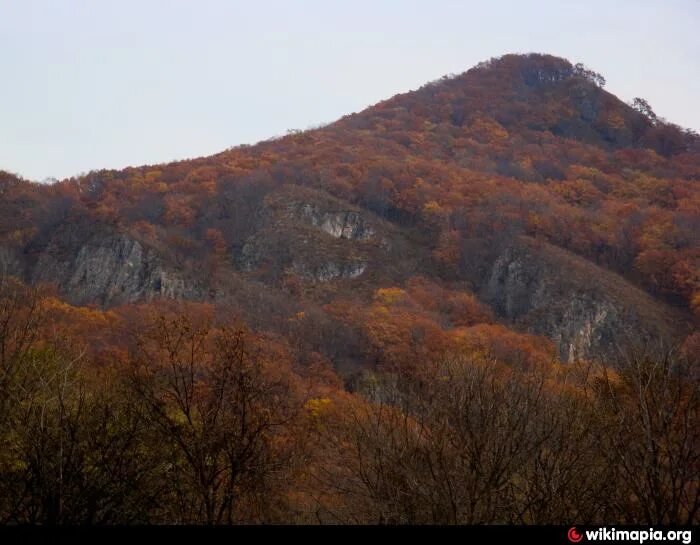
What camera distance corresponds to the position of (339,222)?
62.8 metres

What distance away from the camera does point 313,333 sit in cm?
4472

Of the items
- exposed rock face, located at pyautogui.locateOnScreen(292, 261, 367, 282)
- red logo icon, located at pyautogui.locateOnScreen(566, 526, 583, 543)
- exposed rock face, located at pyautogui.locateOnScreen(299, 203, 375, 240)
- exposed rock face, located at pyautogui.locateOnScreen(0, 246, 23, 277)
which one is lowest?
exposed rock face, located at pyautogui.locateOnScreen(292, 261, 367, 282)

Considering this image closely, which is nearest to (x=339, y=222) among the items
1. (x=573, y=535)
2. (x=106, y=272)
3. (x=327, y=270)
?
(x=327, y=270)

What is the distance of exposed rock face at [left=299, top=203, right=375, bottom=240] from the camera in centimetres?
6234

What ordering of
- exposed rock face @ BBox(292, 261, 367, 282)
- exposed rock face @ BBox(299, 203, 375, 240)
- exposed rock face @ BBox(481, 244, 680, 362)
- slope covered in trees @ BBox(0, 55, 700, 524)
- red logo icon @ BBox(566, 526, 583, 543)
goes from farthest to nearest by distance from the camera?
exposed rock face @ BBox(299, 203, 375, 240), exposed rock face @ BBox(292, 261, 367, 282), exposed rock face @ BBox(481, 244, 680, 362), slope covered in trees @ BBox(0, 55, 700, 524), red logo icon @ BBox(566, 526, 583, 543)

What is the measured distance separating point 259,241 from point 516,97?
64.5 meters

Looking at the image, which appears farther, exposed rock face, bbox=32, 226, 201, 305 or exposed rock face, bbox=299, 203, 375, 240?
exposed rock face, bbox=299, 203, 375, 240

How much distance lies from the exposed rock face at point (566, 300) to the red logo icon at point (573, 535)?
40629mm

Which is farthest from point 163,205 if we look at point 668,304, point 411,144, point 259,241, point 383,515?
point 383,515

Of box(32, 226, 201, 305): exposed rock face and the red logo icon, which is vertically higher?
Result: the red logo icon
